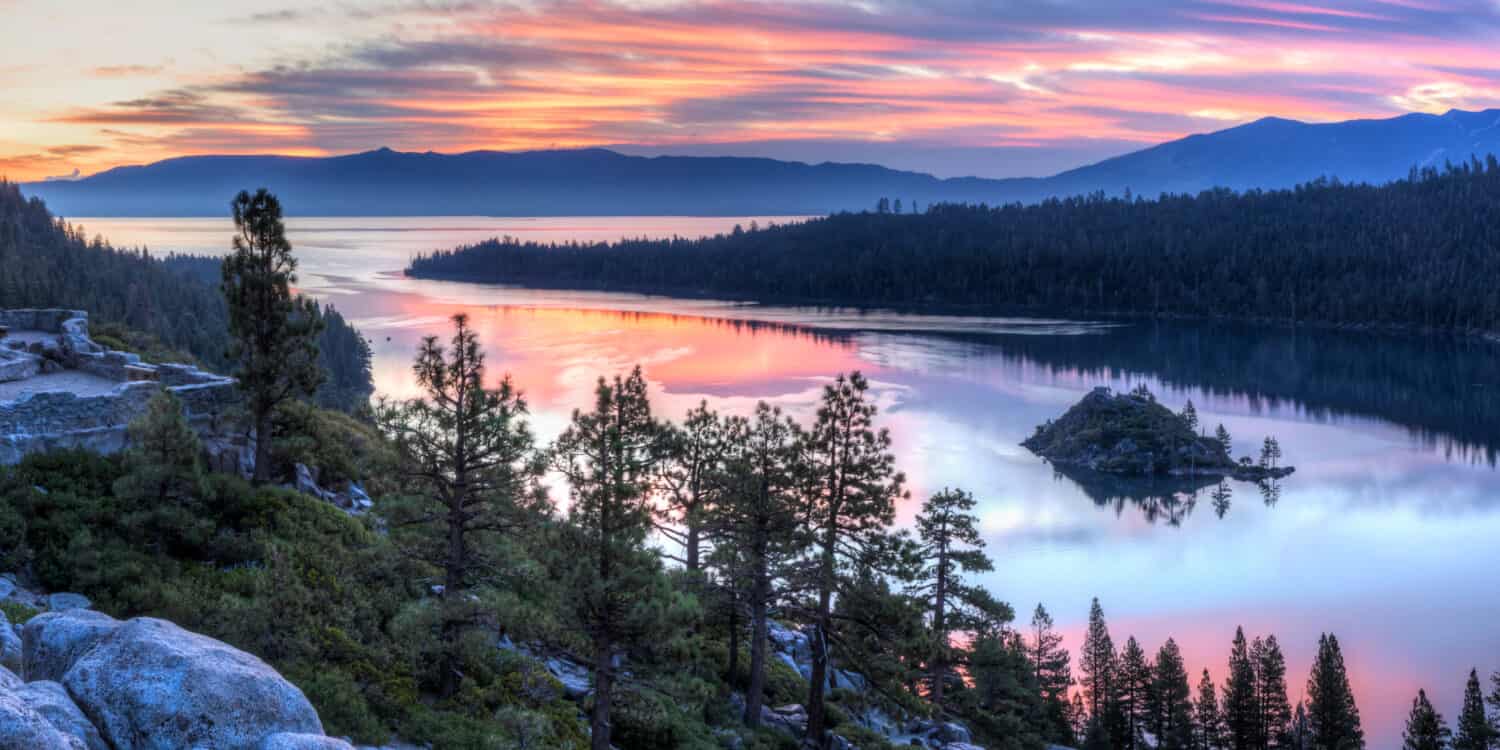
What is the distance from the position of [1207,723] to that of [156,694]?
31998 mm

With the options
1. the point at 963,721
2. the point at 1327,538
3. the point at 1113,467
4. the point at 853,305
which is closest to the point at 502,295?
the point at 853,305

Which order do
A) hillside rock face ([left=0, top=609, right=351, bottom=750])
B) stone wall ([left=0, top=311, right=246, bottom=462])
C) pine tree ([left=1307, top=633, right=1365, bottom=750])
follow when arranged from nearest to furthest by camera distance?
hillside rock face ([left=0, top=609, right=351, bottom=750]) < stone wall ([left=0, top=311, right=246, bottom=462]) < pine tree ([left=1307, top=633, right=1365, bottom=750])

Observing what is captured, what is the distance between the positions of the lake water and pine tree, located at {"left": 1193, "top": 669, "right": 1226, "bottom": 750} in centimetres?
436

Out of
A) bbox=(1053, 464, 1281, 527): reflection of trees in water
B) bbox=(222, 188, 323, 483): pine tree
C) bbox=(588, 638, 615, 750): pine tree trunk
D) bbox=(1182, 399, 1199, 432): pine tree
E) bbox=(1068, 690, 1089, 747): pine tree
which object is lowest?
bbox=(1068, 690, 1089, 747): pine tree

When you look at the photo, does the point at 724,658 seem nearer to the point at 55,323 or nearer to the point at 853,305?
the point at 55,323

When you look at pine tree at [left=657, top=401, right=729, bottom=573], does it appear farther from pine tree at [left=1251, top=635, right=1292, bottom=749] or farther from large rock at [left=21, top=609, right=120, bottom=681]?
pine tree at [left=1251, top=635, right=1292, bottom=749]

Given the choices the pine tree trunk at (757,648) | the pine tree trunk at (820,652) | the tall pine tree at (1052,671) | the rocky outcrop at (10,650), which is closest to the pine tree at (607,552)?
the pine tree trunk at (757,648)

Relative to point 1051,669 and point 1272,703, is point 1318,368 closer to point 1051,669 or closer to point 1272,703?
point 1051,669

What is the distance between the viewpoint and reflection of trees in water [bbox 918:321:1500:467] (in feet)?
288

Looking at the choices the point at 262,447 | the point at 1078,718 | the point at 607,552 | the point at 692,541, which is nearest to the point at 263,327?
the point at 262,447

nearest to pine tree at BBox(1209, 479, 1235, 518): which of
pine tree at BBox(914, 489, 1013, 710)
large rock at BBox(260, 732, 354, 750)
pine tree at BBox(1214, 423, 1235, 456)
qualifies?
pine tree at BBox(1214, 423, 1235, 456)

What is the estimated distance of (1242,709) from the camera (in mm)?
33125

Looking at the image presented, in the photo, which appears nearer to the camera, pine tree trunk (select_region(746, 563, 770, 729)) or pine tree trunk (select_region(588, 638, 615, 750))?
pine tree trunk (select_region(588, 638, 615, 750))

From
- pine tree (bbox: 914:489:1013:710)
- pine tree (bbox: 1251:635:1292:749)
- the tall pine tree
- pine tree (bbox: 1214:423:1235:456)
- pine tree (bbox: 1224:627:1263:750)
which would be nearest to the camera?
pine tree (bbox: 914:489:1013:710)
